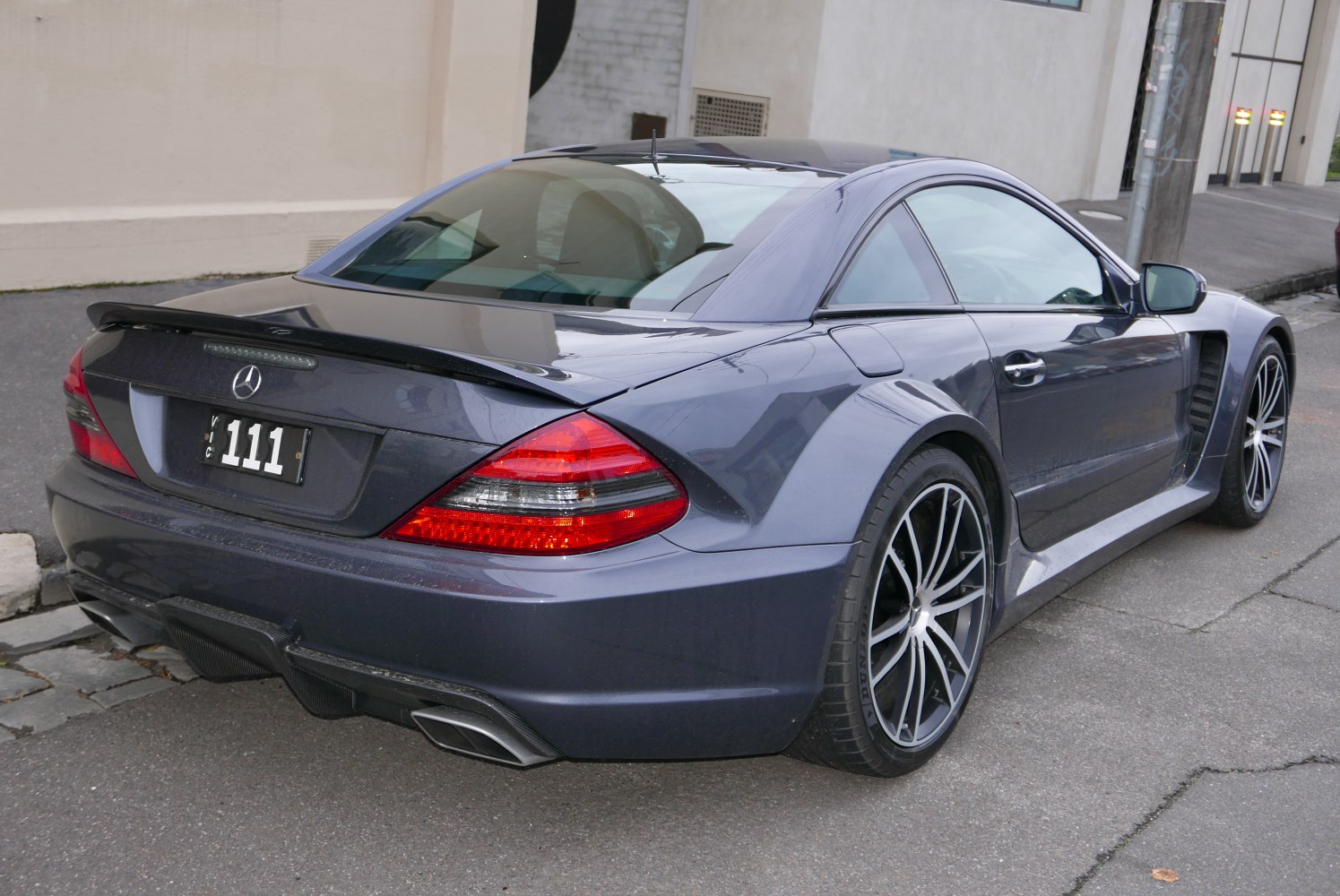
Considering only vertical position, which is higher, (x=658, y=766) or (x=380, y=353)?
(x=380, y=353)

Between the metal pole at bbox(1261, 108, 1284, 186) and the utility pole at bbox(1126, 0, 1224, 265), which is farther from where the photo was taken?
the metal pole at bbox(1261, 108, 1284, 186)

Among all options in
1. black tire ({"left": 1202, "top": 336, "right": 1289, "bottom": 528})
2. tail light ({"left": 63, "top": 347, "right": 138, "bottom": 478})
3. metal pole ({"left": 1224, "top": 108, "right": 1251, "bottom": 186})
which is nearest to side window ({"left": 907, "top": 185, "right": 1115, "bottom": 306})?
black tire ({"left": 1202, "top": 336, "right": 1289, "bottom": 528})

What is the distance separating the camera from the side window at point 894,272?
136 inches

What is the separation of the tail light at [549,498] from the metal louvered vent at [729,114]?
11.1 meters

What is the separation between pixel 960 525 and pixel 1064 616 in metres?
1.25

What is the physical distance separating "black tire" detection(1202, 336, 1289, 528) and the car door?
625mm

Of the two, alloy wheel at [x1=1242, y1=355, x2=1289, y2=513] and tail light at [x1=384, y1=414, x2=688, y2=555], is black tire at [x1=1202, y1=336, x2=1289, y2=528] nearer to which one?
alloy wheel at [x1=1242, y1=355, x2=1289, y2=513]

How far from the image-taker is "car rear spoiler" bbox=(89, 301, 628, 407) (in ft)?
8.68

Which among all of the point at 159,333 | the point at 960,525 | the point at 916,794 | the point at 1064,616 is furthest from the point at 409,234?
the point at 1064,616

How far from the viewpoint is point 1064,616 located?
4.59m

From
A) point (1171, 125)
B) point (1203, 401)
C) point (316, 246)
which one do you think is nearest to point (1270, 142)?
point (1171, 125)

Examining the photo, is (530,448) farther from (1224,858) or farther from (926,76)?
(926,76)

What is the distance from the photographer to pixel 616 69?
43.7ft

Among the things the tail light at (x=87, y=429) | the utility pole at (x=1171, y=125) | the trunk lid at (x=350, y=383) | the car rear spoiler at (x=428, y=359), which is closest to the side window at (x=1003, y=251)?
the trunk lid at (x=350, y=383)
